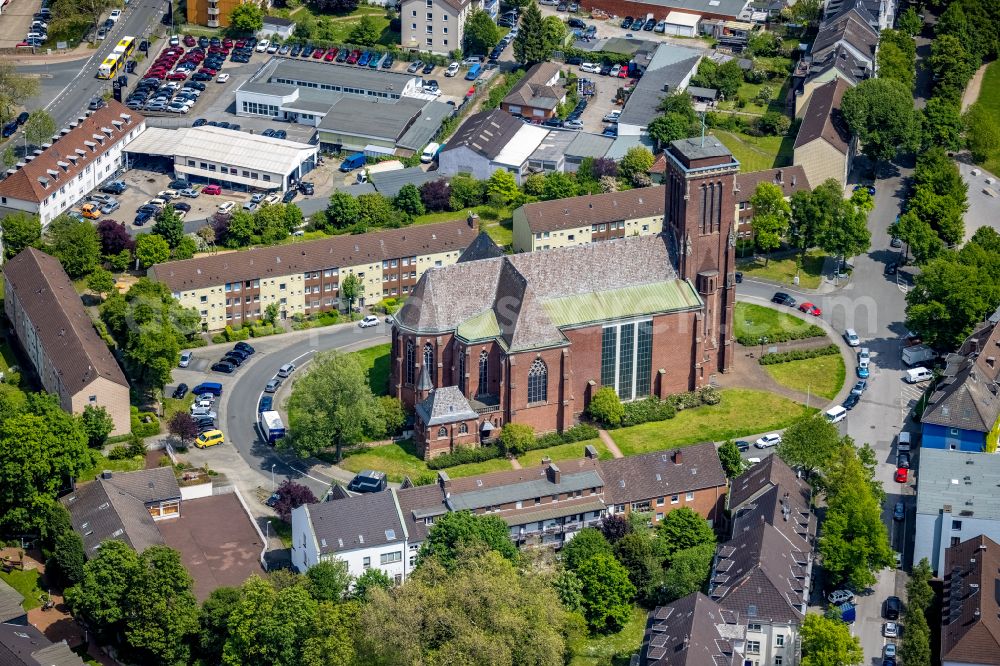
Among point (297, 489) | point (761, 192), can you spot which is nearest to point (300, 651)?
point (297, 489)

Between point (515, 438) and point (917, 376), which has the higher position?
point (515, 438)

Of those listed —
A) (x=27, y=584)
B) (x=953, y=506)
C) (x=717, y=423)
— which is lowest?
(x=717, y=423)

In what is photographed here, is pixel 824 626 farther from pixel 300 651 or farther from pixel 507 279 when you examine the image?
pixel 507 279

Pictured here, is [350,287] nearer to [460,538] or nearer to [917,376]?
[460,538]

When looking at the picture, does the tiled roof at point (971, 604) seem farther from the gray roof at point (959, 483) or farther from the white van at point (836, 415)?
the white van at point (836, 415)

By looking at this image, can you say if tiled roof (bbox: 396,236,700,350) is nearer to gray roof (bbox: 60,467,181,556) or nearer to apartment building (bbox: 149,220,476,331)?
apartment building (bbox: 149,220,476,331)

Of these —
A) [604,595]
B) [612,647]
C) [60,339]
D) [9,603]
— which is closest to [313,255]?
[60,339]

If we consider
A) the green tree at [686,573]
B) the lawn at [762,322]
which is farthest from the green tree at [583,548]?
the lawn at [762,322]
